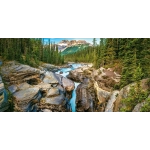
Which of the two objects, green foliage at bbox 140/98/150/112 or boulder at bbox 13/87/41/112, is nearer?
green foliage at bbox 140/98/150/112

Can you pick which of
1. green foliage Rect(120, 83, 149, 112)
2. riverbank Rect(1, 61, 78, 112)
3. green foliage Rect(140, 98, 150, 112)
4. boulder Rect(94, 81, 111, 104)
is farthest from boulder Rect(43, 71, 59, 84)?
green foliage Rect(140, 98, 150, 112)

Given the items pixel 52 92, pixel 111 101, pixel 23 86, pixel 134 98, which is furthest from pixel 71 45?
pixel 134 98

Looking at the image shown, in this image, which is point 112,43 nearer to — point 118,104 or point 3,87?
point 118,104

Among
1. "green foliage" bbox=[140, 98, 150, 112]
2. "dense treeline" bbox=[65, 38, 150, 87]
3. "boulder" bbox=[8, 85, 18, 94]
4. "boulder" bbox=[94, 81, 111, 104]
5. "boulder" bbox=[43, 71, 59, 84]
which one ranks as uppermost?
"dense treeline" bbox=[65, 38, 150, 87]

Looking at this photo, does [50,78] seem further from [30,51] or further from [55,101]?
[30,51]

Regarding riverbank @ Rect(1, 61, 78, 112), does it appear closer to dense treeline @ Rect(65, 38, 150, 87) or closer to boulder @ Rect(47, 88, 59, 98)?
boulder @ Rect(47, 88, 59, 98)
